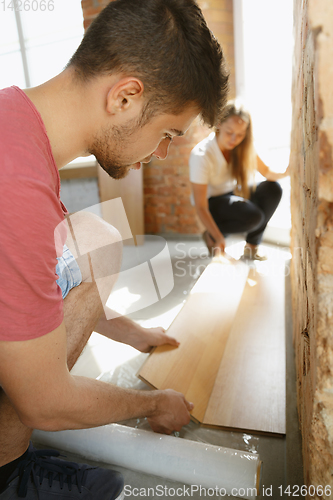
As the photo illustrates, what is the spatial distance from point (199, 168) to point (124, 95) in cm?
164

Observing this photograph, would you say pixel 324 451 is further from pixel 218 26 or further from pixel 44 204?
pixel 218 26

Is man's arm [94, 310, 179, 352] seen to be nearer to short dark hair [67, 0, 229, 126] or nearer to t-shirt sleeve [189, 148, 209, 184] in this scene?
short dark hair [67, 0, 229, 126]

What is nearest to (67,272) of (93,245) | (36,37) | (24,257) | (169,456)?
(93,245)

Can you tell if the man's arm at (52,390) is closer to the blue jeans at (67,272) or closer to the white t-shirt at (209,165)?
the blue jeans at (67,272)

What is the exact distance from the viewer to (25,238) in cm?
61

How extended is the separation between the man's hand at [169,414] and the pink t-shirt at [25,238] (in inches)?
19.0

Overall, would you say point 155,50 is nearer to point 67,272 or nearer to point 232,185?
point 67,272

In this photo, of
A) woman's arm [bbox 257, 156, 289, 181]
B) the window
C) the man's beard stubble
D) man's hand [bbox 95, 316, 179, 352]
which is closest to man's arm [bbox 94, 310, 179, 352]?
man's hand [bbox 95, 316, 179, 352]

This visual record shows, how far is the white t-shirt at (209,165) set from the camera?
2.41 m

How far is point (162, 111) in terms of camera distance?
0.86m

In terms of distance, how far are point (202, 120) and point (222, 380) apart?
872mm

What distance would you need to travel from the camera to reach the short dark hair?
0.79 metres

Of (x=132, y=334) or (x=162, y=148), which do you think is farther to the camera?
(x=132, y=334)

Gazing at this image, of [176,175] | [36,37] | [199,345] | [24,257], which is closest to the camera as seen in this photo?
[24,257]
